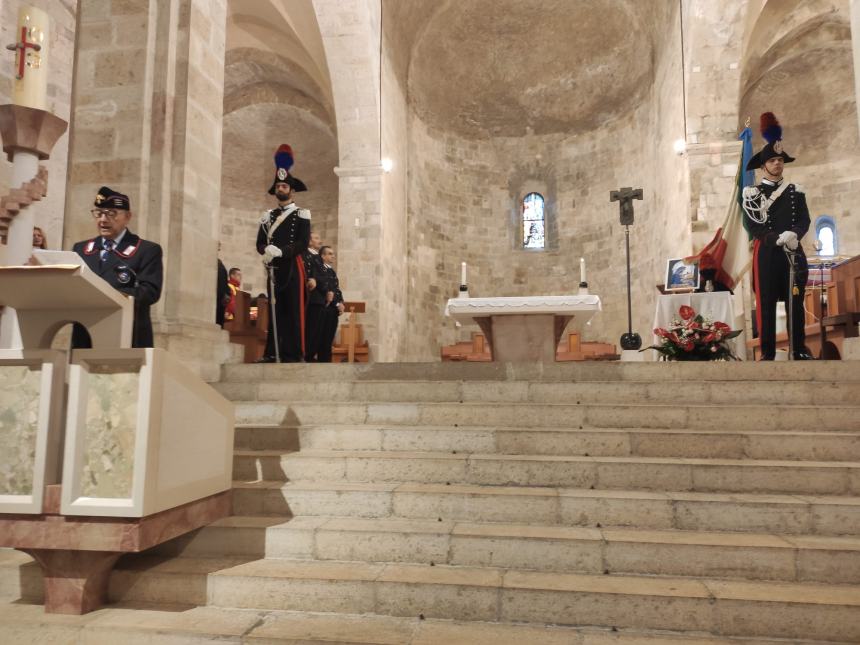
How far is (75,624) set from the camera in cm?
278

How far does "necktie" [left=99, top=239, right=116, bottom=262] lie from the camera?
12.8 ft

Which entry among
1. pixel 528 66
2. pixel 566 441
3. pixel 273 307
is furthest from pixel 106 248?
pixel 528 66

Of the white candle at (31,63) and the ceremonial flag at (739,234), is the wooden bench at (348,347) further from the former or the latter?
the white candle at (31,63)

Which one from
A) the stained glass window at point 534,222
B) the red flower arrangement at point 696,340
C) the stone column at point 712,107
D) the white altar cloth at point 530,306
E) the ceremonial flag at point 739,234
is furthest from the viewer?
the stained glass window at point 534,222

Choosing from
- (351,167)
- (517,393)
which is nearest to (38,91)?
(517,393)

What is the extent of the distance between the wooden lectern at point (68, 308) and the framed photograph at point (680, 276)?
776cm

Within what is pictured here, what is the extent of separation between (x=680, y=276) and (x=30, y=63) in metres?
8.69

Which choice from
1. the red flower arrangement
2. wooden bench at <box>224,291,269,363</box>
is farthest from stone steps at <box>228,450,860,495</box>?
wooden bench at <box>224,291,269,363</box>

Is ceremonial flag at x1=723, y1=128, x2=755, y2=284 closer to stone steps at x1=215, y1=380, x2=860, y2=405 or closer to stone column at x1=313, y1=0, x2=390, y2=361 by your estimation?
stone steps at x1=215, y1=380, x2=860, y2=405

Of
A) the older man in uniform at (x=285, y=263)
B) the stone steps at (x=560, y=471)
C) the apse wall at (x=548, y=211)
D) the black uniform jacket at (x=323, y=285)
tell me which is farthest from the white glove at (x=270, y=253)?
the apse wall at (x=548, y=211)

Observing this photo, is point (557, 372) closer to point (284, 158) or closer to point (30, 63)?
point (284, 158)

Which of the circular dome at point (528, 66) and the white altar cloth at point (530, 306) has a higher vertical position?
the circular dome at point (528, 66)

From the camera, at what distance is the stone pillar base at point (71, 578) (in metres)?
2.87

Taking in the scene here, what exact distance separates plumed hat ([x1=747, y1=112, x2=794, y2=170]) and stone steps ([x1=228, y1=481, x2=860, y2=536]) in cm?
337
